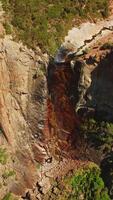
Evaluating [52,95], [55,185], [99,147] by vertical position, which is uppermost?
[52,95]

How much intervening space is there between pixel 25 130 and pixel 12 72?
2.85m

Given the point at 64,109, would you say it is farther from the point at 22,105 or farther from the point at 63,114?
the point at 22,105

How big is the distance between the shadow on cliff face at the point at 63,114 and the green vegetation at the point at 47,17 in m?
1.10

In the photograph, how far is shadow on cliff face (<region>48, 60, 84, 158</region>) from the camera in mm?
24266

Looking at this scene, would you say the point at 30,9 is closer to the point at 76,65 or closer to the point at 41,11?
the point at 41,11

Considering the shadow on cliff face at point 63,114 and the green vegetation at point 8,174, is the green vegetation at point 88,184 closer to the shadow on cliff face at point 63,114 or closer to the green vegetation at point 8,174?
the shadow on cliff face at point 63,114

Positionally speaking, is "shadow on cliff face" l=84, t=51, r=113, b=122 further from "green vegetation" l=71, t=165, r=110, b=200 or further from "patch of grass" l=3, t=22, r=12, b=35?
"patch of grass" l=3, t=22, r=12, b=35

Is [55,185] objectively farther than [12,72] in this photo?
Yes

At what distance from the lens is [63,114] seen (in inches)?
990

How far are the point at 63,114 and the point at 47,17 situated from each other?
4.32 meters

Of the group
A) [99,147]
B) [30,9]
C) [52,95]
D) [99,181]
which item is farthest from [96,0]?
[99,181]

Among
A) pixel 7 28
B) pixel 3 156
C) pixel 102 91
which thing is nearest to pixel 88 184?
pixel 3 156

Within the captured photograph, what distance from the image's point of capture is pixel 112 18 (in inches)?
963

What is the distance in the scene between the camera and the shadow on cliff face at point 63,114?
955 inches
